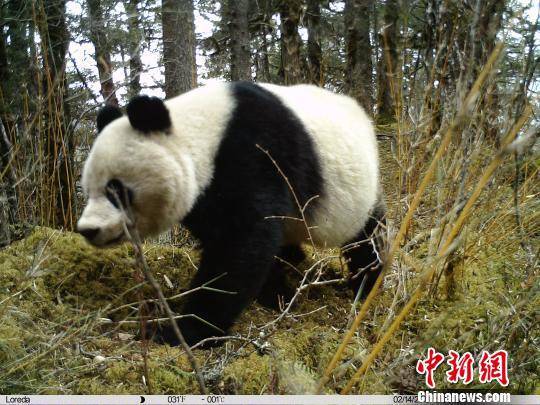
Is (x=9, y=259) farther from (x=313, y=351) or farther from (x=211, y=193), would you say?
(x=313, y=351)

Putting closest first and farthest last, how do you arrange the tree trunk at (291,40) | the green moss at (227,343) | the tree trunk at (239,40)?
the green moss at (227,343), the tree trunk at (291,40), the tree trunk at (239,40)

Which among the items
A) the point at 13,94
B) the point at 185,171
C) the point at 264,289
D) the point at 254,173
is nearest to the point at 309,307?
the point at 264,289

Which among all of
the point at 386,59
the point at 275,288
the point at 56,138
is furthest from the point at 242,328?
the point at 386,59

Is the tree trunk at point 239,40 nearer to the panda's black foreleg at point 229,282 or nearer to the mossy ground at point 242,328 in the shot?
the mossy ground at point 242,328

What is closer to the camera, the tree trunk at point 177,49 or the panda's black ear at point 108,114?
the panda's black ear at point 108,114

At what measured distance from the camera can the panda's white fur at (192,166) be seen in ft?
8.68

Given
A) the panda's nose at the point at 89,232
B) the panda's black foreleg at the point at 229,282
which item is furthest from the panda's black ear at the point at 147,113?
the panda's black foreleg at the point at 229,282

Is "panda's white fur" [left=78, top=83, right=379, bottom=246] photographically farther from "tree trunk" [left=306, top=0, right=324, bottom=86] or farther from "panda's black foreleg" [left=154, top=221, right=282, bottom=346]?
"tree trunk" [left=306, top=0, right=324, bottom=86]

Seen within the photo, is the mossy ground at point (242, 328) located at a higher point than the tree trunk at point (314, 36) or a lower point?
lower

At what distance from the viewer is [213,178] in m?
2.79

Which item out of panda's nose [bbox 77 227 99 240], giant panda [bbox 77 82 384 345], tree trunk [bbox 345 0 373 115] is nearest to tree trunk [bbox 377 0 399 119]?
tree trunk [bbox 345 0 373 115]

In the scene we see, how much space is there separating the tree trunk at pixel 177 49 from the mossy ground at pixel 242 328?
3911 mm

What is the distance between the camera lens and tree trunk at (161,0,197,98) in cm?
720

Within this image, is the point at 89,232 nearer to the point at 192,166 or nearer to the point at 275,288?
the point at 192,166
